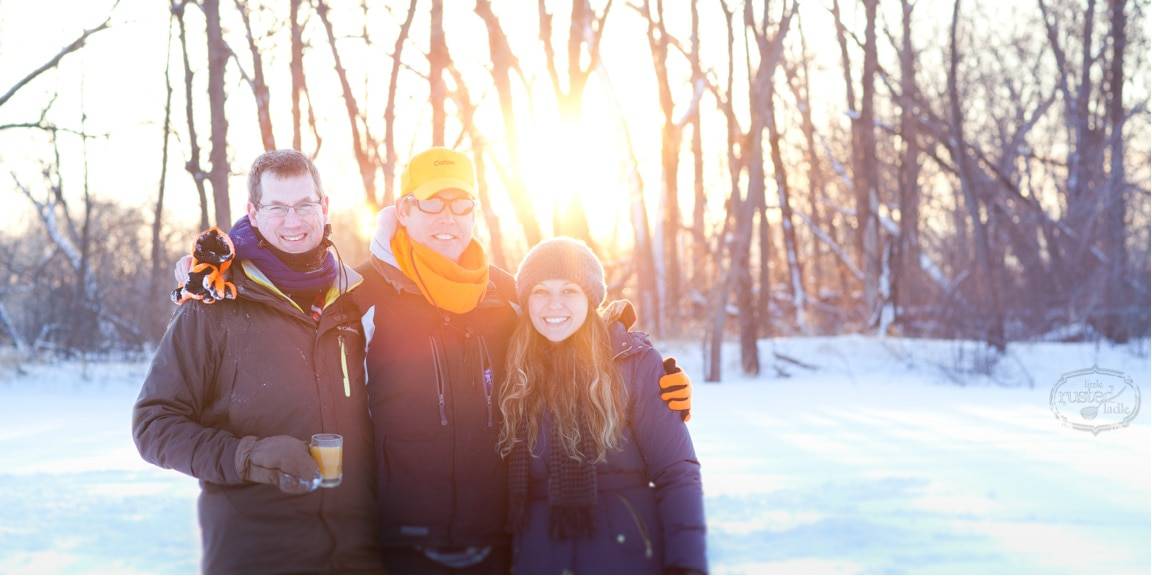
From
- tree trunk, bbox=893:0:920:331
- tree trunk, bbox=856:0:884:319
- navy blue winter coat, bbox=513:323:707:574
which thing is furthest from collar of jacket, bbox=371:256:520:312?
tree trunk, bbox=856:0:884:319

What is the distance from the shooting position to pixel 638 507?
3.04 m

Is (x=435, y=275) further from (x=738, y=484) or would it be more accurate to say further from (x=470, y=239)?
(x=738, y=484)

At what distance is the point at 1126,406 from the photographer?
26.7ft

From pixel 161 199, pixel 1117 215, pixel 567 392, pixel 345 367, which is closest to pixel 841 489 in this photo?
pixel 567 392

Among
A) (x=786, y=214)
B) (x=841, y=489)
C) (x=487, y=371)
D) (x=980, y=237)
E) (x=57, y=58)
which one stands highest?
(x=57, y=58)

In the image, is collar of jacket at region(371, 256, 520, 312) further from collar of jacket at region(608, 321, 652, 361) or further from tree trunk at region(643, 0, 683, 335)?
tree trunk at region(643, 0, 683, 335)

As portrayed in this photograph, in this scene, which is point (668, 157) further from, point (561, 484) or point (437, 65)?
point (561, 484)

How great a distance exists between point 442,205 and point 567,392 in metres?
0.74

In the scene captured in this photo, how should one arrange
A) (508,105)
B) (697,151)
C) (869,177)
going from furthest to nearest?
(697,151) → (869,177) → (508,105)

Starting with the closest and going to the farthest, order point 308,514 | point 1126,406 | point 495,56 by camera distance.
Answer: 1. point 308,514
2. point 1126,406
3. point 495,56

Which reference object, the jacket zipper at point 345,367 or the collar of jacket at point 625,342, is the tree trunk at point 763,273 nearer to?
the collar of jacket at point 625,342

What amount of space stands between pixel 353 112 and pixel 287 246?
11.0 m

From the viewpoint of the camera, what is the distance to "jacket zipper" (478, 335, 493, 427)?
3.12m

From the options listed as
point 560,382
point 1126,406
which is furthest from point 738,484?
point 1126,406
